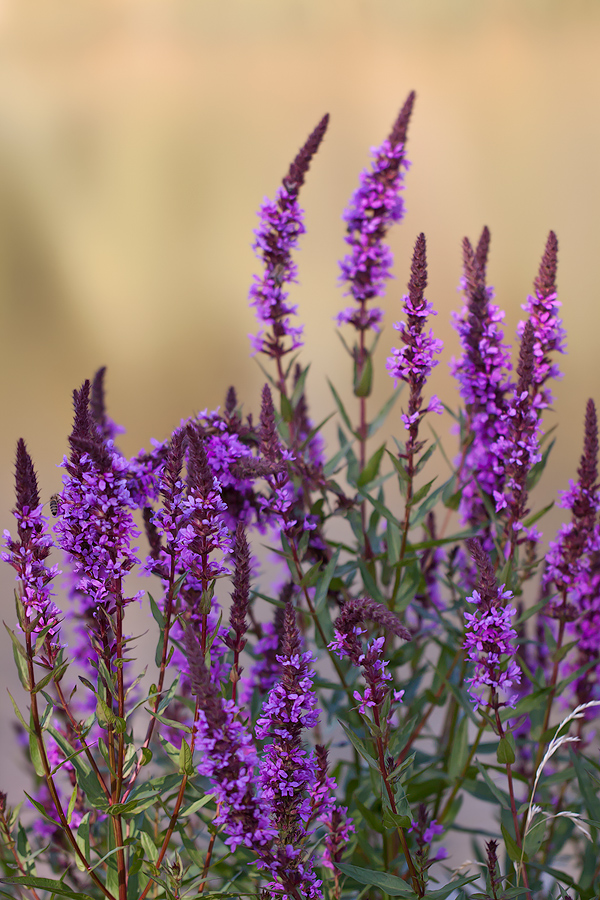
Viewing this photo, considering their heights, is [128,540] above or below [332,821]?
above

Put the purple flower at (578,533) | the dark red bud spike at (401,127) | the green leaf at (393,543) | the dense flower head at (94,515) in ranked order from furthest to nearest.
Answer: the dark red bud spike at (401,127) < the green leaf at (393,543) < the purple flower at (578,533) < the dense flower head at (94,515)

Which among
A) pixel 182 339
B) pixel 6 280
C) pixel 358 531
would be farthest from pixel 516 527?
pixel 6 280

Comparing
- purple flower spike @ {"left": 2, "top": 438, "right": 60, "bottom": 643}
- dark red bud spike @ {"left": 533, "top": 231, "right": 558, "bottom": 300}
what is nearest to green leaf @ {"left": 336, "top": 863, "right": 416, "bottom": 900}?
purple flower spike @ {"left": 2, "top": 438, "right": 60, "bottom": 643}

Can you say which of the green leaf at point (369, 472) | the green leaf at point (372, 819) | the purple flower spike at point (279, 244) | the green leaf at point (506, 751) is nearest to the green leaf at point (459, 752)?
the green leaf at point (372, 819)

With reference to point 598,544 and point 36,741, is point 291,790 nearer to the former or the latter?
point 36,741

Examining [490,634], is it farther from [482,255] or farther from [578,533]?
[482,255]

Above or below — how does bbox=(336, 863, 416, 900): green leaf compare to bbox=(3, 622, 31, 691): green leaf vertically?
below

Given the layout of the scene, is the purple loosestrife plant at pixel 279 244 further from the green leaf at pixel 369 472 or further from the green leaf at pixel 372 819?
the green leaf at pixel 372 819

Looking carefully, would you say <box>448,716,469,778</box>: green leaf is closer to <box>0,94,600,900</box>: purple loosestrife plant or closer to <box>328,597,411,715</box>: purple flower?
<box>0,94,600,900</box>: purple loosestrife plant
